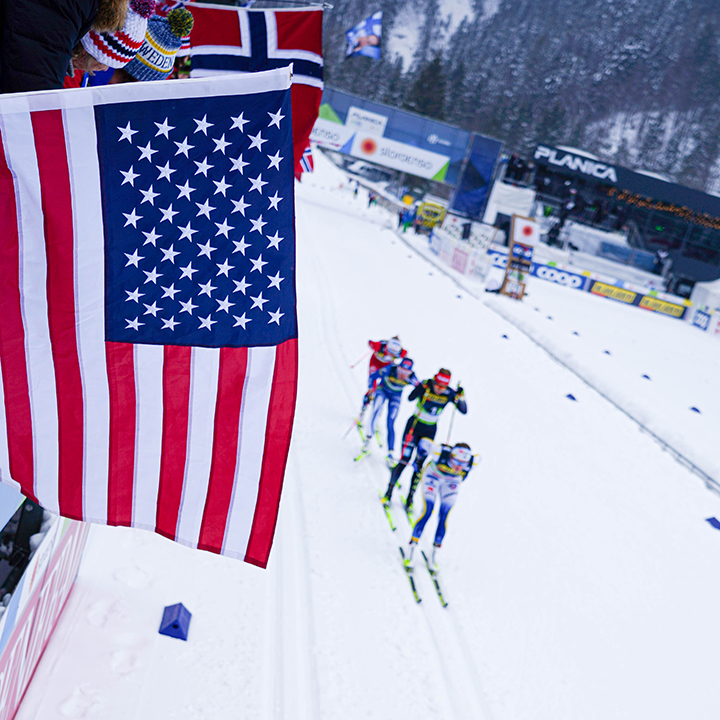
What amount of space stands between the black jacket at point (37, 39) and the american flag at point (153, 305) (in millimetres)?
112

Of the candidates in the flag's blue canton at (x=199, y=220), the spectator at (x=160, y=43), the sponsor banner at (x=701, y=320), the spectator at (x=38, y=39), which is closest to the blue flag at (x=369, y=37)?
the sponsor banner at (x=701, y=320)

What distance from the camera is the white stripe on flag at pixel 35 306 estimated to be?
2084mm

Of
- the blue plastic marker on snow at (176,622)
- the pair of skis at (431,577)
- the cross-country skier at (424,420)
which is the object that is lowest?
the pair of skis at (431,577)

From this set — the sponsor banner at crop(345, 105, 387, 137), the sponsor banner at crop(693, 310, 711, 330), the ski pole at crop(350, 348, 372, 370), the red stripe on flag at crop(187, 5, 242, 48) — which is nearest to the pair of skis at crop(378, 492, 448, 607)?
the ski pole at crop(350, 348, 372, 370)

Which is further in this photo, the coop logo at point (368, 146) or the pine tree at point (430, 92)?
the pine tree at point (430, 92)

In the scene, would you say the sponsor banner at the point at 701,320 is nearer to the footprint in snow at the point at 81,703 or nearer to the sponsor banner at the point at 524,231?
the sponsor banner at the point at 524,231

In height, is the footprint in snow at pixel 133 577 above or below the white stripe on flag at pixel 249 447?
below

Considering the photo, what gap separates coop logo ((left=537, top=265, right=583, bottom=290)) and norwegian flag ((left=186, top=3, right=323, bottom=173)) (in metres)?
27.8

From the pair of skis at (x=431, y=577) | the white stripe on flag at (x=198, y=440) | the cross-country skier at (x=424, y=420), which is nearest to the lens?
the white stripe on flag at (x=198, y=440)

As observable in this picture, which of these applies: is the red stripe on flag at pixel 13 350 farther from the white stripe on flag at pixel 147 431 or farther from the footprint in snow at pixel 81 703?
the footprint in snow at pixel 81 703

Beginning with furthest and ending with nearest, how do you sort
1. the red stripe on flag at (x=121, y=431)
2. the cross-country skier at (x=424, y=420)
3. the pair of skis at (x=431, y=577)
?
the cross-country skier at (x=424, y=420) < the pair of skis at (x=431, y=577) < the red stripe on flag at (x=121, y=431)

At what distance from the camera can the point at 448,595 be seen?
6441mm

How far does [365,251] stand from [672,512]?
18830 millimetres

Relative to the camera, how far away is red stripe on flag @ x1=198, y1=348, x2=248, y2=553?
2.65 m
